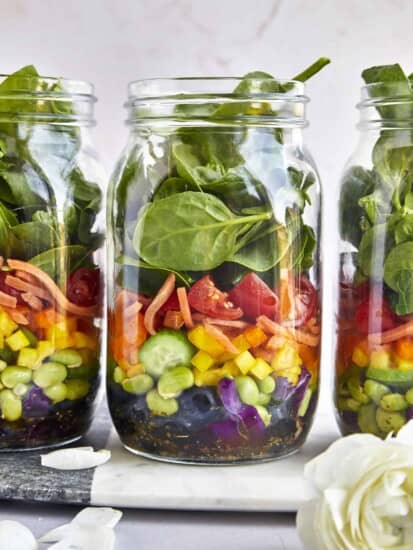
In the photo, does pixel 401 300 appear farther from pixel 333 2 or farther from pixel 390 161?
pixel 333 2

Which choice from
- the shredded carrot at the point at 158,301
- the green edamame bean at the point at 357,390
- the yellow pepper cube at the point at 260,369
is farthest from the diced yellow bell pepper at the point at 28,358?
the green edamame bean at the point at 357,390

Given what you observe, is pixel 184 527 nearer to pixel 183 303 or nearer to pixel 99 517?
pixel 99 517

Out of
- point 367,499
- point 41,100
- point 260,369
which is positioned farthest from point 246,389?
point 41,100

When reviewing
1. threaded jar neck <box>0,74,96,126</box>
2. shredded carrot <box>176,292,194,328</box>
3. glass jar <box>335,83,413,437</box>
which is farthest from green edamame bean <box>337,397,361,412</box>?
threaded jar neck <box>0,74,96,126</box>

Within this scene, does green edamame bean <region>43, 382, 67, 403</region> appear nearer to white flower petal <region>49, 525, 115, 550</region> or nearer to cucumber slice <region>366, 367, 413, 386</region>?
white flower petal <region>49, 525, 115, 550</region>

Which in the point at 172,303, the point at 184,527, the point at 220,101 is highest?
the point at 220,101

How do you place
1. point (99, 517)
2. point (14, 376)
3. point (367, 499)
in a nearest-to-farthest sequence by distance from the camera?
point (367, 499)
point (99, 517)
point (14, 376)

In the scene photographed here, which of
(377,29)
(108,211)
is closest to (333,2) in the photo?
(377,29)
